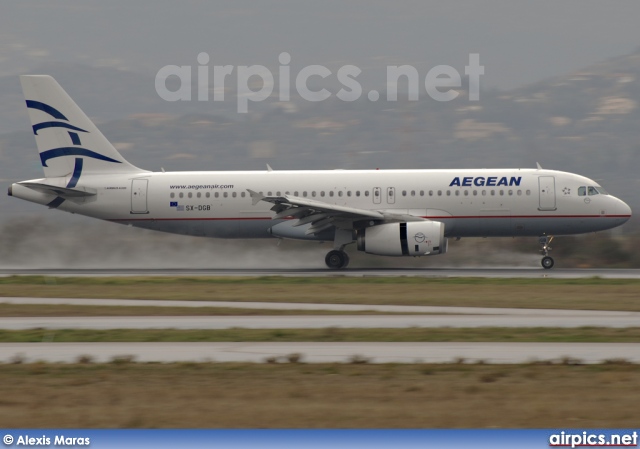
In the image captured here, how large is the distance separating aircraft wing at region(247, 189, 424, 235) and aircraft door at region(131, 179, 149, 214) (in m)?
5.34

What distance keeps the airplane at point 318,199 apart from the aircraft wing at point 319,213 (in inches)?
1.9

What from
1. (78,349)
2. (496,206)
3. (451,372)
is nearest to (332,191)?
(496,206)

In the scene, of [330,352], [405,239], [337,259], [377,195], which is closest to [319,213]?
[337,259]

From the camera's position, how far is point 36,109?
43344 millimetres

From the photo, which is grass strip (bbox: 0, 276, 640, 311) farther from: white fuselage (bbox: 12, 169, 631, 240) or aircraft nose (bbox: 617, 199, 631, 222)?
aircraft nose (bbox: 617, 199, 631, 222)

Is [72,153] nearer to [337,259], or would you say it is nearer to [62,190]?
[62,190]

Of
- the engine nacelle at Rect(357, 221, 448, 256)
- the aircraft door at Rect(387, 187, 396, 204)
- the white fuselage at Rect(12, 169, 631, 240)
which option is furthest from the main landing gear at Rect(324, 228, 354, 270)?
the aircraft door at Rect(387, 187, 396, 204)

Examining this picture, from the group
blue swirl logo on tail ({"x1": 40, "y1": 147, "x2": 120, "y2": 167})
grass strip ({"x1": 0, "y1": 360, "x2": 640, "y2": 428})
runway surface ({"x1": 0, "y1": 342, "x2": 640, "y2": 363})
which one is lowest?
grass strip ({"x1": 0, "y1": 360, "x2": 640, "y2": 428})

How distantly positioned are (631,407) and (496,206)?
27.1 metres

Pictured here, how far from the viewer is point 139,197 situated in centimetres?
4181

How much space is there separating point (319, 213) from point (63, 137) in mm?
12221

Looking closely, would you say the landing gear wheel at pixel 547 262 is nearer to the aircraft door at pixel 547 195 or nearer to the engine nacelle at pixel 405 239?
the aircraft door at pixel 547 195

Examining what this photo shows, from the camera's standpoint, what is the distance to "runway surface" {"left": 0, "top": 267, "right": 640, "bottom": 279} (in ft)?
119

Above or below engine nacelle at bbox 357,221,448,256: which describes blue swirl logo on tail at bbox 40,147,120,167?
above
